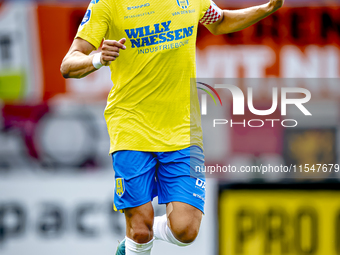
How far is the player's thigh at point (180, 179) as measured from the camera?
3037 millimetres

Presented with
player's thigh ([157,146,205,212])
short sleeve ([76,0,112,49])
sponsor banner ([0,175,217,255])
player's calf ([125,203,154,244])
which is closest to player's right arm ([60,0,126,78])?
short sleeve ([76,0,112,49])

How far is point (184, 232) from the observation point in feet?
9.89

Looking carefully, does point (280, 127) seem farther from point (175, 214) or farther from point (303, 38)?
point (175, 214)

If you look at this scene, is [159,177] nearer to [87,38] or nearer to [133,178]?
[133,178]

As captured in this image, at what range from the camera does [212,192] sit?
5.96 metres

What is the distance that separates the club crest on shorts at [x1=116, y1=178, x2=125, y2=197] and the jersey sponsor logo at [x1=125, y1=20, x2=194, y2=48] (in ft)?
2.75

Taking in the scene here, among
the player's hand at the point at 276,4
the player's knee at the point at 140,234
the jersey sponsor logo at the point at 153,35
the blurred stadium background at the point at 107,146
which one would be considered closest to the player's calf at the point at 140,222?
the player's knee at the point at 140,234

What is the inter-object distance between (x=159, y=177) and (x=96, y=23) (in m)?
1.03

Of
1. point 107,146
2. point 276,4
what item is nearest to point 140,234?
point 276,4

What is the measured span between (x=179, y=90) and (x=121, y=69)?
389 mm

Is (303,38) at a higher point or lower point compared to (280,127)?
higher

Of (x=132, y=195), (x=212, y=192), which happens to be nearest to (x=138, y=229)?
(x=132, y=195)

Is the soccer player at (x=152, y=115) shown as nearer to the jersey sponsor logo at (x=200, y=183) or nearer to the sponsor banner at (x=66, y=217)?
the jersey sponsor logo at (x=200, y=183)

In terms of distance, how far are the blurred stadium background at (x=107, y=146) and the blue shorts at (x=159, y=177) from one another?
2.91 meters
